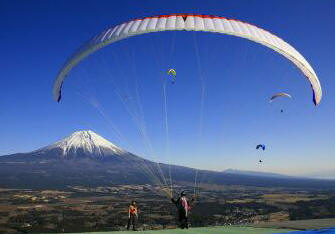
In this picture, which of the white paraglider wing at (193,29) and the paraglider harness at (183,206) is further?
the paraglider harness at (183,206)

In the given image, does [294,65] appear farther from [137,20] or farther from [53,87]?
[53,87]

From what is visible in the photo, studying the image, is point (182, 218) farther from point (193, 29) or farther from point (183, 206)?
point (193, 29)

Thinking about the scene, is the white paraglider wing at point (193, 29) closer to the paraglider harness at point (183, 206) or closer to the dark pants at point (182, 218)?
the paraglider harness at point (183, 206)

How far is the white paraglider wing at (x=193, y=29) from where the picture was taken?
12.7m

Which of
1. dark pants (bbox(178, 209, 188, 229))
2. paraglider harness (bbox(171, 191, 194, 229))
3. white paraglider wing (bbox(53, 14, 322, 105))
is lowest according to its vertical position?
dark pants (bbox(178, 209, 188, 229))

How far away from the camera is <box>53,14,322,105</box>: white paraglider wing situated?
12.7 m

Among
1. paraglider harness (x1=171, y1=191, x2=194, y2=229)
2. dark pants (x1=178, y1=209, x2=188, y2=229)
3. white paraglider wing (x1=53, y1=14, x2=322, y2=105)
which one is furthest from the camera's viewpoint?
dark pants (x1=178, y1=209, x2=188, y2=229)

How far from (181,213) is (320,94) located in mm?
7229

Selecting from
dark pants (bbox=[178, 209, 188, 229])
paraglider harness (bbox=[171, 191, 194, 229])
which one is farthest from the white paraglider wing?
dark pants (bbox=[178, 209, 188, 229])

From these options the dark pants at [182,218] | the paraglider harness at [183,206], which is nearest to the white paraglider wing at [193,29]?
the paraglider harness at [183,206]

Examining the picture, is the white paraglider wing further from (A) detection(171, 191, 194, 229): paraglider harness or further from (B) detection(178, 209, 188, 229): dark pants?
(B) detection(178, 209, 188, 229): dark pants

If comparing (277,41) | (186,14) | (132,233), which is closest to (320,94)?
(277,41)

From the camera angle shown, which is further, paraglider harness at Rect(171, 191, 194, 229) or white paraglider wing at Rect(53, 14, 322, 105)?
paraglider harness at Rect(171, 191, 194, 229)

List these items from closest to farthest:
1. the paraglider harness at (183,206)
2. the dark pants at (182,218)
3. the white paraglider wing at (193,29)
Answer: the white paraglider wing at (193,29), the paraglider harness at (183,206), the dark pants at (182,218)
